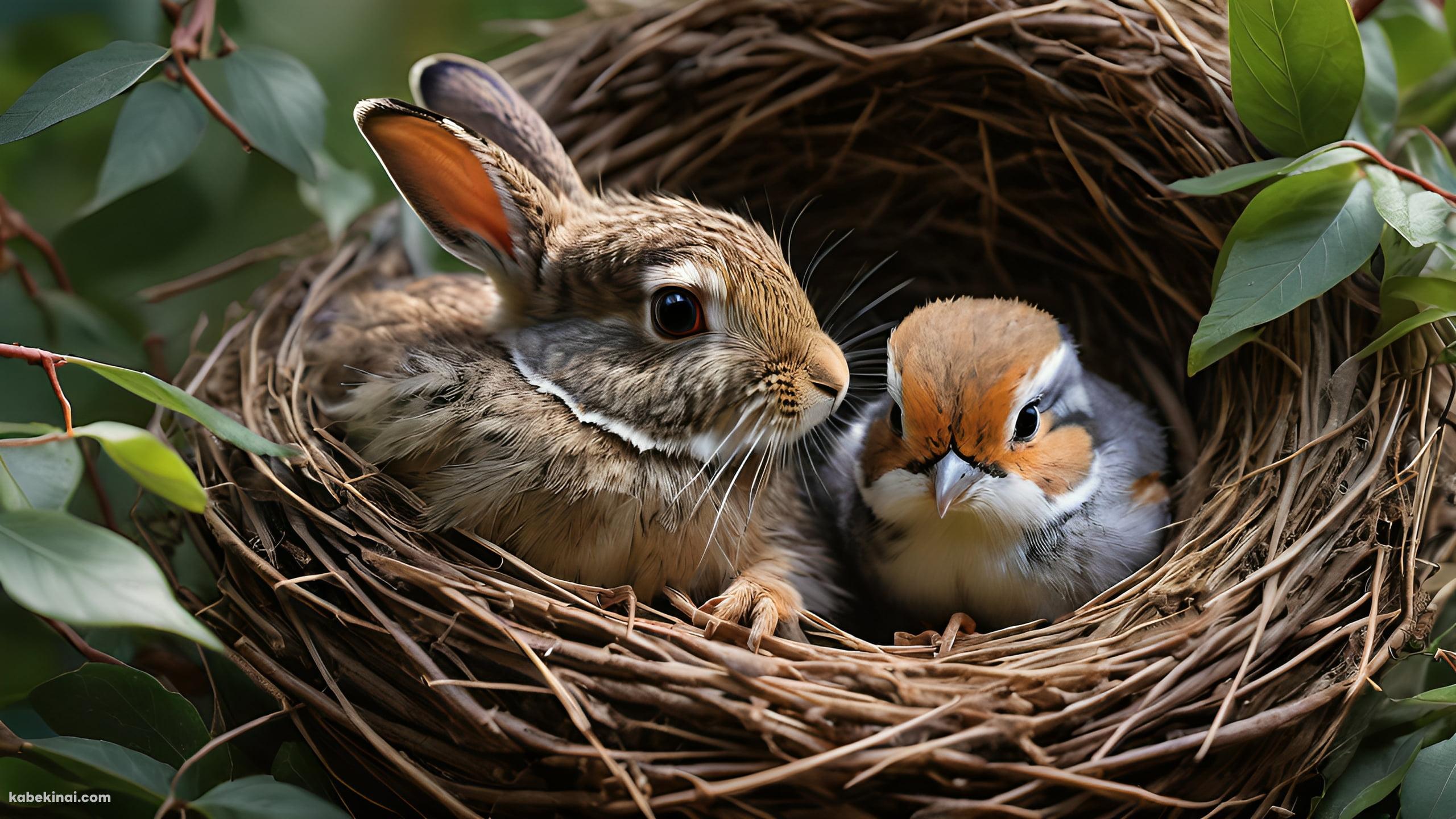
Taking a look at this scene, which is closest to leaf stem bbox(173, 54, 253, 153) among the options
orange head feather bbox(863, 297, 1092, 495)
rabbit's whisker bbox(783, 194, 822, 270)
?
rabbit's whisker bbox(783, 194, 822, 270)

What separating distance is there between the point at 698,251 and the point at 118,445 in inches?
40.8

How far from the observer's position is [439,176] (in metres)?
1.89

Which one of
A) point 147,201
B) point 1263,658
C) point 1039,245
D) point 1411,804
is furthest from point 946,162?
point 147,201

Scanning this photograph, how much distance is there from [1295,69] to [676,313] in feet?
4.08

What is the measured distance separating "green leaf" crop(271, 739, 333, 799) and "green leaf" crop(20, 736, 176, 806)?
183mm

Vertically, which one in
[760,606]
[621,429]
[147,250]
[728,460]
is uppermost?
[147,250]

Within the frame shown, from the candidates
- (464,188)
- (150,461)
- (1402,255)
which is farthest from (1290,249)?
(150,461)

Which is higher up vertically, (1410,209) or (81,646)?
(1410,209)

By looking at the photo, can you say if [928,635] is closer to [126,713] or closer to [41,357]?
[126,713]

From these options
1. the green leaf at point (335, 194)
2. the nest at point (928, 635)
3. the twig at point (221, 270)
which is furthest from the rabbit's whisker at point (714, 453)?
the twig at point (221, 270)

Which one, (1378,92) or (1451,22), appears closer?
(1378,92)

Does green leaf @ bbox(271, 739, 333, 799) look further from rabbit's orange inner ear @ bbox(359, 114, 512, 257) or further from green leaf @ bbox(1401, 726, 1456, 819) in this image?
green leaf @ bbox(1401, 726, 1456, 819)

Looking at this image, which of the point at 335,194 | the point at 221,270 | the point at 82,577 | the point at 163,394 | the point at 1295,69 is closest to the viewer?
the point at 82,577

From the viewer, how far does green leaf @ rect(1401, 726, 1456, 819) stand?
1521 mm
